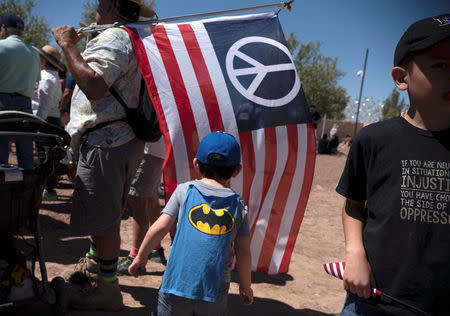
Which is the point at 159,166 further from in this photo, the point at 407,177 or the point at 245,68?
the point at 407,177

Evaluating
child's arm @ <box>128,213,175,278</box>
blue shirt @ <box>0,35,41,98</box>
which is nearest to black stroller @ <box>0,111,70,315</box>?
child's arm @ <box>128,213,175,278</box>

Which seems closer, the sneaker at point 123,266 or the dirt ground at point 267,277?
the dirt ground at point 267,277

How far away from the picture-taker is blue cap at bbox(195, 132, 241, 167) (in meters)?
2.04

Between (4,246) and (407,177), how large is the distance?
2001 millimetres

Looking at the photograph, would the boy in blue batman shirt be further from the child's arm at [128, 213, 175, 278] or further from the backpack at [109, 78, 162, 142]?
the backpack at [109, 78, 162, 142]

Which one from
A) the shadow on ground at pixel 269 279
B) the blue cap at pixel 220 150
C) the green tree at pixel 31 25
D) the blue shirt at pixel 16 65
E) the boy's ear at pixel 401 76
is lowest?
the shadow on ground at pixel 269 279

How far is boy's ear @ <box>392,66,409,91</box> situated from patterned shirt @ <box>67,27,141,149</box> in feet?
5.54

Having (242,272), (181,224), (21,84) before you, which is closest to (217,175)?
(181,224)

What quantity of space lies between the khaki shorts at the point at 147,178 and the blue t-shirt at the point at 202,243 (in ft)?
4.94

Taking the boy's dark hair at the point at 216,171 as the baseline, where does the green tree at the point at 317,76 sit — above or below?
above

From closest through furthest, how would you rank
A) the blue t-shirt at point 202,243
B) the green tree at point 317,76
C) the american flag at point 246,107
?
1. the blue t-shirt at point 202,243
2. the american flag at point 246,107
3. the green tree at point 317,76

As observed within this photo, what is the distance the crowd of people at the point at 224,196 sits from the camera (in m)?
1.39

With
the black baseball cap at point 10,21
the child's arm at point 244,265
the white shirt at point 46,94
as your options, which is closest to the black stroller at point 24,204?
the child's arm at point 244,265

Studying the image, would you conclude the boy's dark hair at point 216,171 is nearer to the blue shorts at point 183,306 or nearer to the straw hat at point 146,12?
the blue shorts at point 183,306
